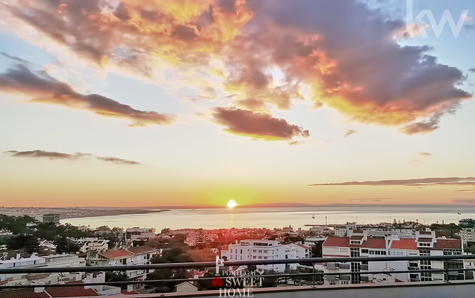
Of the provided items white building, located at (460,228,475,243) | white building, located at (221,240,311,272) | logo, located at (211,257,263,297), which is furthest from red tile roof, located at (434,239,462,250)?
logo, located at (211,257,263,297)

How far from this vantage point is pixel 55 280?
4.29 meters

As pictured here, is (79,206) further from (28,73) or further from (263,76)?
(263,76)

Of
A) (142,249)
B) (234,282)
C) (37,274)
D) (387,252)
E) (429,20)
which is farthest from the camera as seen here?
(429,20)

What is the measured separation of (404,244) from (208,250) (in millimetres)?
3269

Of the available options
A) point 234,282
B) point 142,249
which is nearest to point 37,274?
point 142,249

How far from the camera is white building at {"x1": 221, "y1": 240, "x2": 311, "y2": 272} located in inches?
190

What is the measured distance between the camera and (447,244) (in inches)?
240

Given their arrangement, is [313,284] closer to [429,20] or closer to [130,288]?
[130,288]

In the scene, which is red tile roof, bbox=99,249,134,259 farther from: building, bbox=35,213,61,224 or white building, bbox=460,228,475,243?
white building, bbox=460,228,475,243

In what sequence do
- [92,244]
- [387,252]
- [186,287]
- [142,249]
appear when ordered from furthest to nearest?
[387,252], [92,244], [142,249], [186,287]

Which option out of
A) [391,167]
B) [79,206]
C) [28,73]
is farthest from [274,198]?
[28,73]

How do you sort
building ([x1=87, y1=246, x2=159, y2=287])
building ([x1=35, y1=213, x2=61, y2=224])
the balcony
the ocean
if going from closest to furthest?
the balcony, building ([x1=87, y1=246, x2=159, y2=287]), building ([x1=35, y1=213, x2=61, y2=224]), the ocean

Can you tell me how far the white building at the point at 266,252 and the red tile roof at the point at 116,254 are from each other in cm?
127

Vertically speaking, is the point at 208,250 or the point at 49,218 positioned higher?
the point at 49,218
